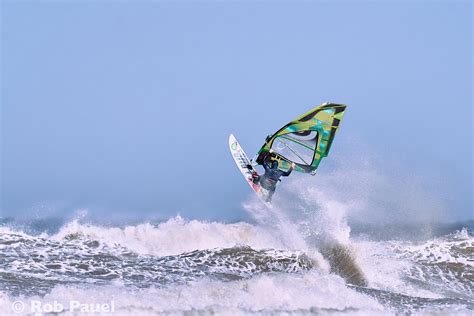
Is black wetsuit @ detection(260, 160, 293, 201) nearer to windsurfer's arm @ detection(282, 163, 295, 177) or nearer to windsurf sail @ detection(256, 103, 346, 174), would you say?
windsurfer's arm @ detection(282, 163, 295, 177)

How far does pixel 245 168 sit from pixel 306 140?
1.82m

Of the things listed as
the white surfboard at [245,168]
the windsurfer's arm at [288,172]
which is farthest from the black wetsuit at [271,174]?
the white surfboard at [245,168]

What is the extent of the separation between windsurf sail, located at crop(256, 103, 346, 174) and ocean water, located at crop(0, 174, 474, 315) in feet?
5.79

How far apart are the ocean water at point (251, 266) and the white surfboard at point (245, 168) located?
1.27m

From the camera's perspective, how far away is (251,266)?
520 inches

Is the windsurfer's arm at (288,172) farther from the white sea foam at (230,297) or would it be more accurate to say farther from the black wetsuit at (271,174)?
the white sea foam at (230,297)

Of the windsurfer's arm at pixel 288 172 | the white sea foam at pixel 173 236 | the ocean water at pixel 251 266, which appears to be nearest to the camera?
the ocean water at pixel 251 266

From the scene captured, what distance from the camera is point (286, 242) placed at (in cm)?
1507

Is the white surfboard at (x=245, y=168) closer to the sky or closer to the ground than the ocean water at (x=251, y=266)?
closer to the sky

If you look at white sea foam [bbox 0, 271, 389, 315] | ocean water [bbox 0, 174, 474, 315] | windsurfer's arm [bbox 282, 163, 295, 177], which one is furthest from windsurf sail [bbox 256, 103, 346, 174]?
white sea foam [bbox 0, 271, 389, 315]

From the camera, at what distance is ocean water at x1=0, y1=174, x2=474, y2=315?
9664 mm

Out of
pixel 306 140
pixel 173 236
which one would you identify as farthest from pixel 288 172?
pixel 173 236

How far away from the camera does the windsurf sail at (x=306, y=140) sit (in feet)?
44.6

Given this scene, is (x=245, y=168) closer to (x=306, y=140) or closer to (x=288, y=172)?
(x=288, y=172)
